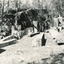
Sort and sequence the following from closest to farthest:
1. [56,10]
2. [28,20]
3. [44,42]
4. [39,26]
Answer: [44,42] → [39,26] → [28,20] → [56,10]

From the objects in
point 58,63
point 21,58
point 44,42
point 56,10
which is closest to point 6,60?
point 21,58

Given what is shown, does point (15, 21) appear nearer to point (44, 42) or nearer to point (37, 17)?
point (37, 17)

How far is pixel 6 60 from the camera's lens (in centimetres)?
Result: 681

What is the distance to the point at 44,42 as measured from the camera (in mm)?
9742

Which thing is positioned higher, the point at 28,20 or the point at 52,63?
Answer: the point at 28,20

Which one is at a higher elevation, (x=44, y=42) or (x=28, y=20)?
(x=28, y=20)

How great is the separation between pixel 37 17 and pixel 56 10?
791 centimetres

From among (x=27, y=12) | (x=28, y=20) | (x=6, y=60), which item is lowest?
(x=6, y=60)

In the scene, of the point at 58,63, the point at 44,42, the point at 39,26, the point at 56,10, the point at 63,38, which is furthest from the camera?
the point at 56,10

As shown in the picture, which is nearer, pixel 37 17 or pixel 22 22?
pixel 22 22

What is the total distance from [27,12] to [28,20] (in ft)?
3.65

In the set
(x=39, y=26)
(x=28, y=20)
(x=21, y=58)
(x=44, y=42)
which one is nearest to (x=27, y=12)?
(x=28, y=20)

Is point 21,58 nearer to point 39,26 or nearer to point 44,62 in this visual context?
point 44,62

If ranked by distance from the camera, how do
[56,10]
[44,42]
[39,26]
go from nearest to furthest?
[44,42] → [39,26] → [56,10]
